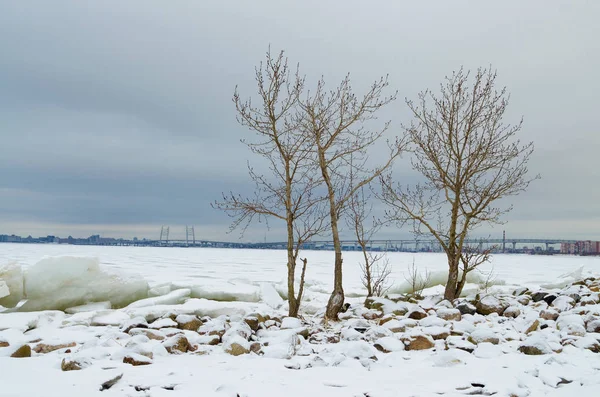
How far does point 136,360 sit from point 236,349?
1.26 m

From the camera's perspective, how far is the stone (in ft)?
20.0

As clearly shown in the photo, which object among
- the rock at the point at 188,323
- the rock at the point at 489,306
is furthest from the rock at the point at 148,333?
the rock at the point at 489,306

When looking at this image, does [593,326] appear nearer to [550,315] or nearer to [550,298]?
[550,315]

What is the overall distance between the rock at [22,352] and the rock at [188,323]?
2.22 metres

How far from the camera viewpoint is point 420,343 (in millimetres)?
6387

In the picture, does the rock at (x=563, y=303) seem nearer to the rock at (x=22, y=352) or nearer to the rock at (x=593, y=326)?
the rock at (x=593, y=326)

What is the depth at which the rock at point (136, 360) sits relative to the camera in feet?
17.8

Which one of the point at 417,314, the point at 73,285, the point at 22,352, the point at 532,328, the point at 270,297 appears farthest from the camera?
the point at 270,297

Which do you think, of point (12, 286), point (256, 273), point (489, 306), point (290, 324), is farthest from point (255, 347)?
point (256, 273)

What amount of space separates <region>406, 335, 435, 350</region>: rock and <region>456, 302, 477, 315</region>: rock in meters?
2.49

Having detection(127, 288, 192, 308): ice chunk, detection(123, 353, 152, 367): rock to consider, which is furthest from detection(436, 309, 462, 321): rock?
detection(127, 288, 192, 308): ice chunk

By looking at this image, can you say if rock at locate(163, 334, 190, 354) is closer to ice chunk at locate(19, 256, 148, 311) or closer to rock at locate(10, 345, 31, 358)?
rock at locate(10, 345, 31, 358)

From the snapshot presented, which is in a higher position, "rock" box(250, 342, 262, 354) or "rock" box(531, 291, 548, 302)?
"rock" box(531, 291, 548, 302)

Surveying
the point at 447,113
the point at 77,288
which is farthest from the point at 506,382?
the point at 77,288
